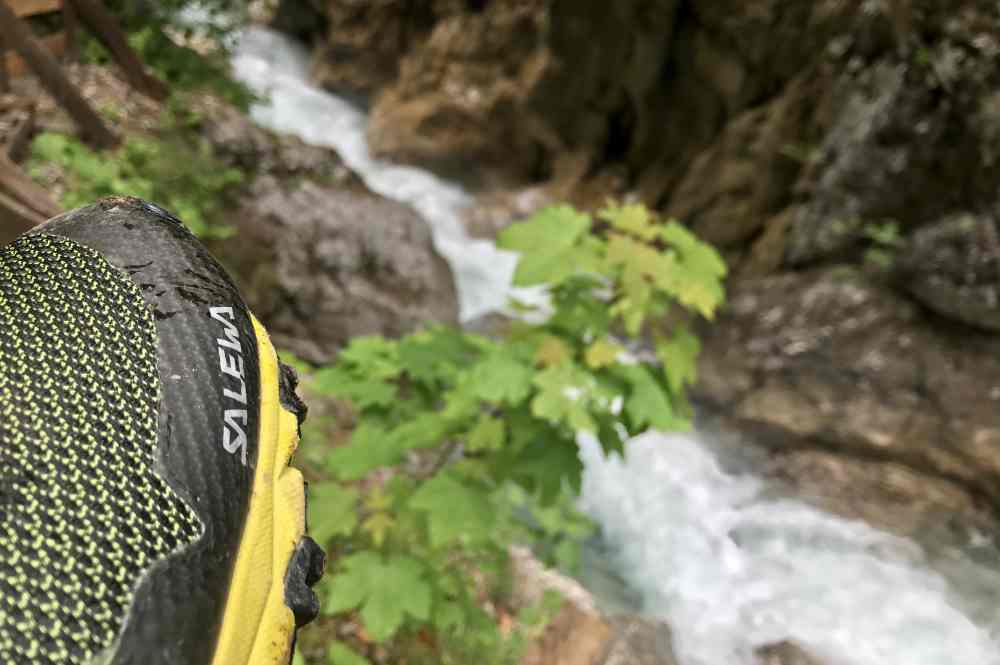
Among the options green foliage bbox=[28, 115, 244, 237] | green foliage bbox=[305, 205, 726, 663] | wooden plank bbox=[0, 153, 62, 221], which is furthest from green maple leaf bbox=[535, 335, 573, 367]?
green foliage bbox=[28, 115, 244, 237]

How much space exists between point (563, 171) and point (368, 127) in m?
→ 2.76

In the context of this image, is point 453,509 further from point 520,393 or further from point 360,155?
point 360,155

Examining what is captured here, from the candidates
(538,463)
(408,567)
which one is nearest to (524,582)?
(408,567)

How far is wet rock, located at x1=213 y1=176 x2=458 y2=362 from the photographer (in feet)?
13.1

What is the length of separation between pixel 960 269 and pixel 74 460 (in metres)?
4.67

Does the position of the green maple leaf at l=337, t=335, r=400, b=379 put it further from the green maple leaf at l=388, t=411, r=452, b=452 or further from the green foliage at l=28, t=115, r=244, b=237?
the green foliage at l=28, t=115, r=244, b=237

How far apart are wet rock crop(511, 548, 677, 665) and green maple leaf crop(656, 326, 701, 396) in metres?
1.34

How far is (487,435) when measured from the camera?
5.11 ft

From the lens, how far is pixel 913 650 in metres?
2.92

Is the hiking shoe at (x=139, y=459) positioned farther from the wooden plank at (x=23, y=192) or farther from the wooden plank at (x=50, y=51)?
the wooden plank at (x=50, y=51)

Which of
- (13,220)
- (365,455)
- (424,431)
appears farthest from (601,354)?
(13,220)

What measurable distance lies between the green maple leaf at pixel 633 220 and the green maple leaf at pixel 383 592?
1.07 m

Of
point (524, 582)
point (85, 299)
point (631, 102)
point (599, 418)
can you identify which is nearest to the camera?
point (85, 299)

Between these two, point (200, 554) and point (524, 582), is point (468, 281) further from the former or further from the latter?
point (200, 554)
